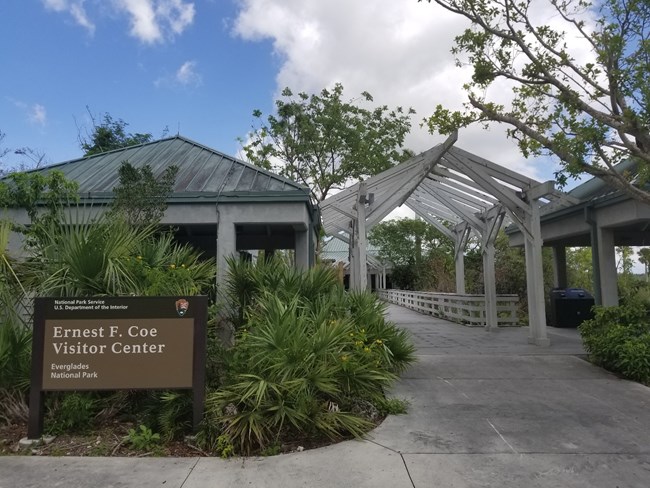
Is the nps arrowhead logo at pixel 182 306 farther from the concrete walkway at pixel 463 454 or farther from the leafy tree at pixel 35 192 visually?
the leafy tree at pixel 35 192

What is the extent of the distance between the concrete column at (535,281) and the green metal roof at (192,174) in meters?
5.38

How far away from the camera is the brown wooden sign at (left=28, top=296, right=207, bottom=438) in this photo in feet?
17.4

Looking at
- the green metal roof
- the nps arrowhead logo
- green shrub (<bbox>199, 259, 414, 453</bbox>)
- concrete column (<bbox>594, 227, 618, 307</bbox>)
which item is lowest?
green shrub (<bbox>199, 259, 414, 453</bbox>)

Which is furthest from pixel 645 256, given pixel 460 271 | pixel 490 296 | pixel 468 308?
pixel 490 296

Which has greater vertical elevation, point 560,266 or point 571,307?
point 560,266

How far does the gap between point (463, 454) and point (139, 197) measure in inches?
242

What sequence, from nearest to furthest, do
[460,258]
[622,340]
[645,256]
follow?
1. [622,340]
2. [460,258]
3. [645,256]

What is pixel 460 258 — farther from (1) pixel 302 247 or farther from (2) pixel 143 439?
(2) pixel 143 439

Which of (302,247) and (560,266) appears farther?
(560,266)

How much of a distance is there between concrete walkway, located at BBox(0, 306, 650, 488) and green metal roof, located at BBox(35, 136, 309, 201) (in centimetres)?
466

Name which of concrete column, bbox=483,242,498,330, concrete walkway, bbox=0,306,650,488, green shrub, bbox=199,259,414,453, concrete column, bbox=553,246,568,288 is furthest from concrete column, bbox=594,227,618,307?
green shrub, bbox=199,259,414,453

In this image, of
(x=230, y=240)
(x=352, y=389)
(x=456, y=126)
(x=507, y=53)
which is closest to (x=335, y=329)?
(x=352, y=389)

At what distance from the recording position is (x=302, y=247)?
467 inches

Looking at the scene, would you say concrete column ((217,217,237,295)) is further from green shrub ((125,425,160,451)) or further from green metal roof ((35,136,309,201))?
green shrub ((125,425,160,451))
